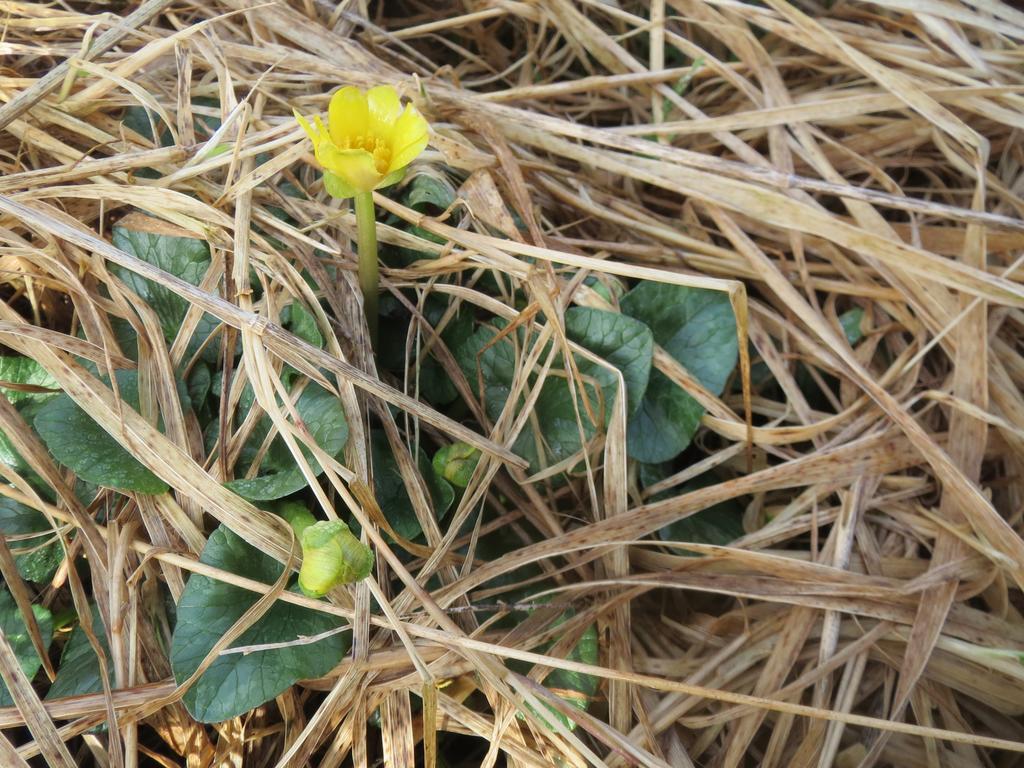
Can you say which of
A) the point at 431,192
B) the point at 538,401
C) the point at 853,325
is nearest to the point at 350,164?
the point at 431,192

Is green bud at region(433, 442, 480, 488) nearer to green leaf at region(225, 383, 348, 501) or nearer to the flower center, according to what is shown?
green leaf at region(225, 383, 348, 501)

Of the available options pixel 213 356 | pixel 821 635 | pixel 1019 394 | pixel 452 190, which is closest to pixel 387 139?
pixel 452 190

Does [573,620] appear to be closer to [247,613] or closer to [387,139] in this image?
[247,613]

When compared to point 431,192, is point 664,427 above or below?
below

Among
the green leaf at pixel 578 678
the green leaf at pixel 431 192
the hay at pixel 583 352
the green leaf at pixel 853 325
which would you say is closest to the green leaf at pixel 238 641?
the hay at pixel 583 352

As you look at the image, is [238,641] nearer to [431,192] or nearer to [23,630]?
[23,630]
